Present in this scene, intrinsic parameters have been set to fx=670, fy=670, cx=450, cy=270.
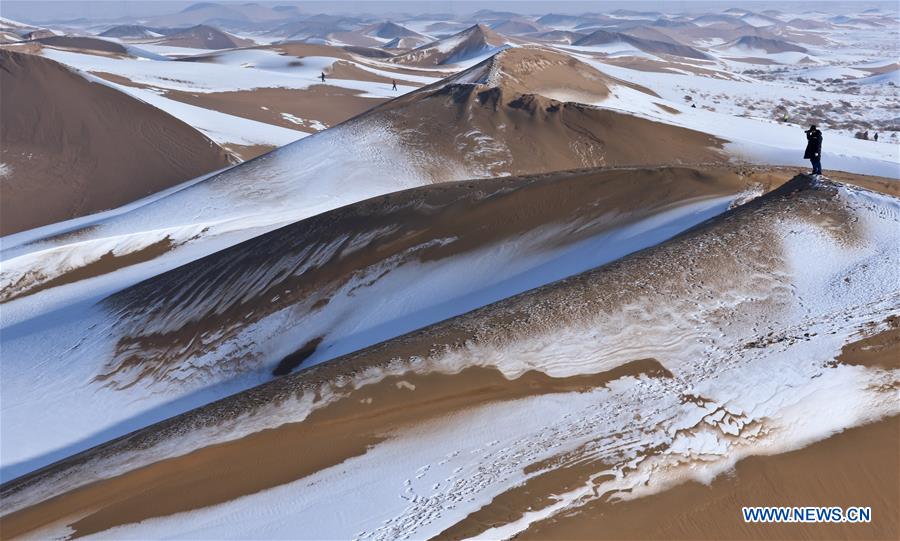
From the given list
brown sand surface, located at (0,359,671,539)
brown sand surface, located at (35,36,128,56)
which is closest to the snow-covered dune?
brown sand surface, located at (0,359,671,539)

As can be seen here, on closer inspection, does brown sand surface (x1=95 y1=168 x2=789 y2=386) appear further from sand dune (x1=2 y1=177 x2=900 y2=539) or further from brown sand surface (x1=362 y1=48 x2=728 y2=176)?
brown sand surface (x1=362 y1=48 x2=728 y2=176)

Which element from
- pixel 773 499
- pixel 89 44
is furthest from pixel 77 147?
pixel 89 44

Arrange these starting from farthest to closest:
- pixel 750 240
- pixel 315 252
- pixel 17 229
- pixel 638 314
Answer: pixel 17 229 < pixel 315 252 < pixel 750 240 < pixel 638 314

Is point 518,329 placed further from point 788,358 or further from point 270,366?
point 270,366

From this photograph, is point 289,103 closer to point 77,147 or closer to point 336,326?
point 77,147

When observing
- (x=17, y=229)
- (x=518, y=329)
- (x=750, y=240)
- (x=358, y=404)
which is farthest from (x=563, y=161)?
(x=17, y=229)

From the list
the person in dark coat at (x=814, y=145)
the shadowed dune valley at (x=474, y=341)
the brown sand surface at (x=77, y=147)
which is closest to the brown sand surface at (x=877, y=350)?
the shadowed dune valley at (x=474, y=341)
